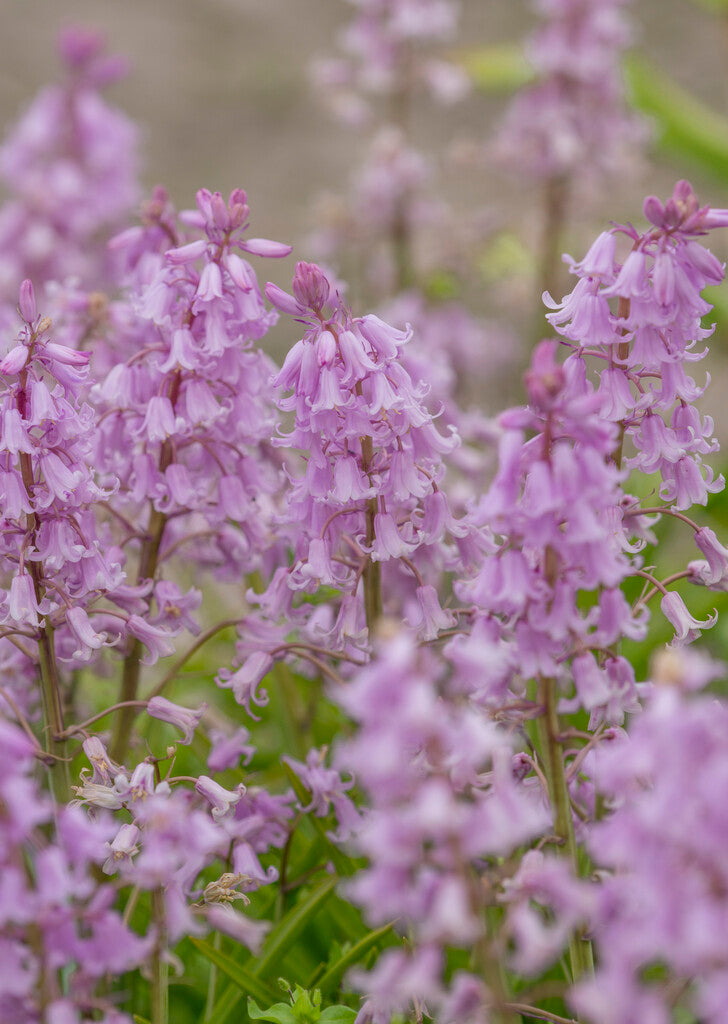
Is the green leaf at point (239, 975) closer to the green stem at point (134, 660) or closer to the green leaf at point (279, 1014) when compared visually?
the green leaf at point (279, 1014)

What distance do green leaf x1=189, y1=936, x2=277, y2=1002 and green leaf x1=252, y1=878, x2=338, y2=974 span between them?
47 mm

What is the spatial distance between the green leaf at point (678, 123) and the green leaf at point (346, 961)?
13.5 ft

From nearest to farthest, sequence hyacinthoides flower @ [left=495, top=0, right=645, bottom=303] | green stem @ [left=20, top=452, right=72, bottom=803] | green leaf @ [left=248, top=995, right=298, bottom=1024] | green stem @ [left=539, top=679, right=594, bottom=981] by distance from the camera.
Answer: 1. green stem @ [left=539, top=679, right=594, bottom=981]
2. green leaf @ [left=248, top=995, right=298, bottom=1024]
3. green stem @ [left=20, top=452, right=72, bottom=803]
4. hyacinthoides flower @ [left=495, top=0, right=645, bottom=303]

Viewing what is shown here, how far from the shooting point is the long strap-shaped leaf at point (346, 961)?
2.12 metres

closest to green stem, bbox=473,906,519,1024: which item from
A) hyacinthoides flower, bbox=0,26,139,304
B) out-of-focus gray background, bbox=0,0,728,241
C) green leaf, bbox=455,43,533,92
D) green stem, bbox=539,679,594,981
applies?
green stem, bbox=539,679,594,981

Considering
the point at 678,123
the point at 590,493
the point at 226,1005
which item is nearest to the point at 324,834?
the point at 226,1005

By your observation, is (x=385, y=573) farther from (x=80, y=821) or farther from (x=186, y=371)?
(x=80, y=821)

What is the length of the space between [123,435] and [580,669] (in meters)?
1.07

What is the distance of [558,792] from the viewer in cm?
184

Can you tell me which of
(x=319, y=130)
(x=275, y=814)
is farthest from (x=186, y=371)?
(x=319, y=130)

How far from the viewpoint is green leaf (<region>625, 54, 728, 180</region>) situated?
546 centimetres

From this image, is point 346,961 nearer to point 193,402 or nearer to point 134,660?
point 134,660

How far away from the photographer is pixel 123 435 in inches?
94.9

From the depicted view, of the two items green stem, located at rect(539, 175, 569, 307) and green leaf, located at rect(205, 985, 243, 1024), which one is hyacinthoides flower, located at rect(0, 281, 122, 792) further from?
green stem, located at rect(539, 175, 569, 307)
